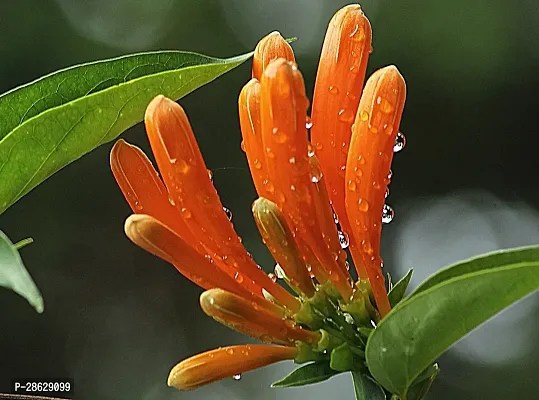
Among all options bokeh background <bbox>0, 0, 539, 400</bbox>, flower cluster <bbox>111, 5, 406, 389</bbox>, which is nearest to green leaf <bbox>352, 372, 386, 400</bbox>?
flower cluster <bbox>111, 5, 406, 389</bbox>

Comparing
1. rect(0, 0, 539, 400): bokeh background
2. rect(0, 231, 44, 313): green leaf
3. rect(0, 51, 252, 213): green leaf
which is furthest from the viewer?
rect(0, 0, 539, 400): bokeh background

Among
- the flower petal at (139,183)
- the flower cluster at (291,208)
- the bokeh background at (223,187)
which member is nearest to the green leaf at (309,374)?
the flower cluster at (291,208)

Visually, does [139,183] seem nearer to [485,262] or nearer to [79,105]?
[79,105]

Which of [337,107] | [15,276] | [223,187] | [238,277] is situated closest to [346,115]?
[337,107]

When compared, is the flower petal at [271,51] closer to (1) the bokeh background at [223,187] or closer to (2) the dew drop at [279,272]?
(2) the dew drop at [279,272]

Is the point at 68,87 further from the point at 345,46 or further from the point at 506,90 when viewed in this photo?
the point at 506,90

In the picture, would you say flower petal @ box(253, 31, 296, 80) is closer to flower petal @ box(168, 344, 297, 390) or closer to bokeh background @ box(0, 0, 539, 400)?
flower petal @ box(168, 344, 297, 390)
